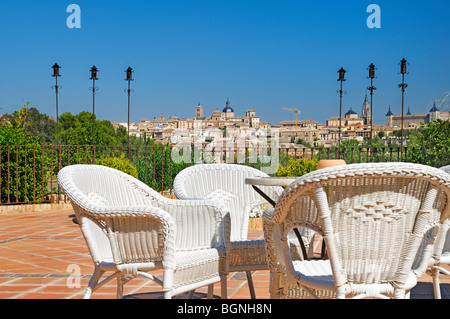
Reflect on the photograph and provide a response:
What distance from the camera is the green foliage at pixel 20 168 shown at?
7418 millimetres

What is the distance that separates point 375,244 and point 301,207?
0.26 m

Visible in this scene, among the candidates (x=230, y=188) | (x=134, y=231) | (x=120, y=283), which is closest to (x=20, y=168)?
(x=230, y=188)

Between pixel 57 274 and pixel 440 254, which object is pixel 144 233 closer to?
pixel 440 254

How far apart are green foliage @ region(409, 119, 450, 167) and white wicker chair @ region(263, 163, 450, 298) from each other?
19.3ft

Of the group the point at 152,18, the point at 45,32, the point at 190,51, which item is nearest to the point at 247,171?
the point at 152,18

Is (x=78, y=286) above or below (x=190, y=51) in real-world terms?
below

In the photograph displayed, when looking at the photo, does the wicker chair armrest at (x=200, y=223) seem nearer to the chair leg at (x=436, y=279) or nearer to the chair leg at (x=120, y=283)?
the chair leg at (x=120, y=283)

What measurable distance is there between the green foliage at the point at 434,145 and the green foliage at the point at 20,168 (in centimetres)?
589

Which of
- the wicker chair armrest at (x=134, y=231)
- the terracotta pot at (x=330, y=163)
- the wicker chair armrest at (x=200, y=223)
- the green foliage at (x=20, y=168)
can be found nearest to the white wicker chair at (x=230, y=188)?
the wicker chair armrest at (x=200, y=223)

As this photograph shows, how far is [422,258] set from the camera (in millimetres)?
1635

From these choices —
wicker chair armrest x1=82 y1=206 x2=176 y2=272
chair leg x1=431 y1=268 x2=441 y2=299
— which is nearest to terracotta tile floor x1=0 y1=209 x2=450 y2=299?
chair leg x1=431 y1=268 x2=441 y2=299

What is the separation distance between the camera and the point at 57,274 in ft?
10.8
